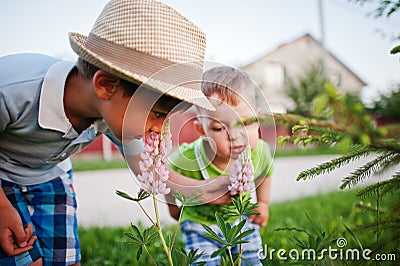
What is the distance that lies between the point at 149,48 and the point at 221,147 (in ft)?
2.16

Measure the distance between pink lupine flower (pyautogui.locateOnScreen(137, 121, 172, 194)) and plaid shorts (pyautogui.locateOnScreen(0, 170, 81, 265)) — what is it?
34.0 inches

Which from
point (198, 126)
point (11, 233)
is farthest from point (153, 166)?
point (198, 126)

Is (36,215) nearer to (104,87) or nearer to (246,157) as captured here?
(104,87)

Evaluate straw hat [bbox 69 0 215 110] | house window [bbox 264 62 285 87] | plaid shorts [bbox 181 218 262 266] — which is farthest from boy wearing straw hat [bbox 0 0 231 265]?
house window [bbox 264 62 285 87]

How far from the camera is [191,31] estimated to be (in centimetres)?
145

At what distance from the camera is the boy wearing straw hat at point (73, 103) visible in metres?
1.37

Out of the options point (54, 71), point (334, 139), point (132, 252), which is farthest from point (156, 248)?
point (334, 139)

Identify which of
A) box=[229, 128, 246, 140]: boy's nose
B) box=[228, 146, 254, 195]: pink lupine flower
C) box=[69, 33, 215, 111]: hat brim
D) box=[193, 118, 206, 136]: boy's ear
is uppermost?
box=[69, 33, 215, 111]: hat brim

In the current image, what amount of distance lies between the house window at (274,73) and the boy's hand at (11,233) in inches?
1020

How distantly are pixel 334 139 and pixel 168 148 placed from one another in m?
0.48

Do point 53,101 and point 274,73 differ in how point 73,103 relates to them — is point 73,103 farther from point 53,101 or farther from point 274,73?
point 274,73

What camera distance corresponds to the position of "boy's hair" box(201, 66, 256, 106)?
1575mm

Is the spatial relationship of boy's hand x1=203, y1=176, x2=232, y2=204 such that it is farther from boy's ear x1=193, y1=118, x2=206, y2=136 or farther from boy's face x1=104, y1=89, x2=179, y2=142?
boy's ear x1=193, y1=118, x2=206, y2=136

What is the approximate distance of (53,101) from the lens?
1.71 m
